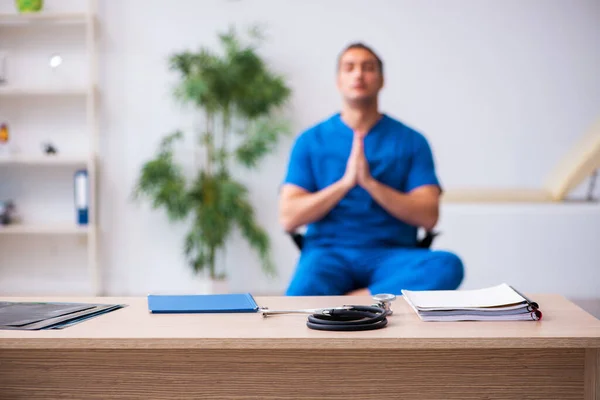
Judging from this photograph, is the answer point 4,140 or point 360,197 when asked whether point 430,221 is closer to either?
point 360,197

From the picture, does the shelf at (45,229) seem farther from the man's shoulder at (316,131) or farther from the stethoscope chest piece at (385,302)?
the stethoscope chest piece at (385,302)

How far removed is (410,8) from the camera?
196 inches

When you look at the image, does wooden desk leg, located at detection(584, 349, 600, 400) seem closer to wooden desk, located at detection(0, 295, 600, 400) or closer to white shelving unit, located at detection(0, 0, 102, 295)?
wooden desk, located at detection(0, 295, 600, 400)

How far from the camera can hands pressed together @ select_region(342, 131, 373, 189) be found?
2.80 m

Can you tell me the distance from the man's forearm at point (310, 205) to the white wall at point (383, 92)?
2207 millimetres

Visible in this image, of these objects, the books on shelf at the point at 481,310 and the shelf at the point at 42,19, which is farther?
the shelf at the point at 42,19

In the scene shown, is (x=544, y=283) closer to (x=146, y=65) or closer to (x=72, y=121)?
(x=146, y=65)

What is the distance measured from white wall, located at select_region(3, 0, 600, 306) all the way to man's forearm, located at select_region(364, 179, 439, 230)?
7.39ft

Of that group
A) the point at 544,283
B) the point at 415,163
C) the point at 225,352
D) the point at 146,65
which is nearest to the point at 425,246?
the point at 415,163

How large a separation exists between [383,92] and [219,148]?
1.16 meters

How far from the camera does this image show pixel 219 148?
4.94 meters

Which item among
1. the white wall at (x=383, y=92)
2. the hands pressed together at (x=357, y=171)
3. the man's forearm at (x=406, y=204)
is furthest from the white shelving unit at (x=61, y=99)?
the man's forearm at (x=406, y=204)

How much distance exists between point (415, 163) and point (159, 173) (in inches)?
86.6

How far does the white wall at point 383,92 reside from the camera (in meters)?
4.98
